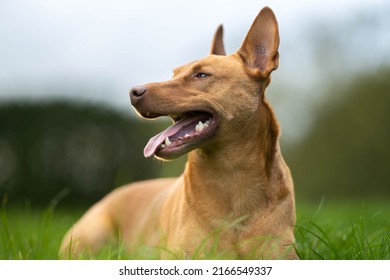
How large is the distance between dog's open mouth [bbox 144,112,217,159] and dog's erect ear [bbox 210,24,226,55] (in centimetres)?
109

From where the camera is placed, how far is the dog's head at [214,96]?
4090mm

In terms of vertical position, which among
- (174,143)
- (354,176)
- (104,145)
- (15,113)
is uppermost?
(174,143)

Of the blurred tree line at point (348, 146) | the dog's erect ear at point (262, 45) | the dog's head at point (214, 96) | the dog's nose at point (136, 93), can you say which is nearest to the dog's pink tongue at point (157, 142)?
the dog's head at point (214, 96)

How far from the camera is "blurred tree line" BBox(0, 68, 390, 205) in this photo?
11.3 metres

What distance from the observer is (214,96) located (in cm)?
427

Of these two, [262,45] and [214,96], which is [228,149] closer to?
[214,96]

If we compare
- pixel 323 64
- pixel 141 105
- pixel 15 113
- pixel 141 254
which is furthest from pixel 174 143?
pixel 323 64

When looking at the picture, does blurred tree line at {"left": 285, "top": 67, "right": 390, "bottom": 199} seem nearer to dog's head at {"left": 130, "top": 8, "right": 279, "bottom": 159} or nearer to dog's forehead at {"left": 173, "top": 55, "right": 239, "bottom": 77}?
dog's head at {"left": 130, "top": 8, "right": 279, "bottom": 159}

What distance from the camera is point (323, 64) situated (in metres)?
13.0

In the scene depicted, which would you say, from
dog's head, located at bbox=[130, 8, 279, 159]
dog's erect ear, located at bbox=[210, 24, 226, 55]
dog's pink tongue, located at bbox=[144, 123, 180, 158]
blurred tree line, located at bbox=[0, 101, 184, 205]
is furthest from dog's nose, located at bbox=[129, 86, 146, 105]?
blurred tree line, located at bbox=[0, 101, 184, 205]

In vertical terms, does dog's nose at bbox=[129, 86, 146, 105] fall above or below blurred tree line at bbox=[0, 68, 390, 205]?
above

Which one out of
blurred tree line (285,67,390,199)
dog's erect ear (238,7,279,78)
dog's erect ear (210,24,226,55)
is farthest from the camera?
blurred tree line (285,67,390,199)
